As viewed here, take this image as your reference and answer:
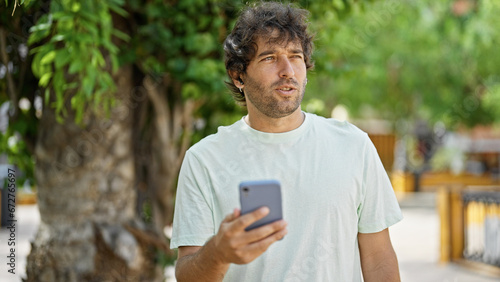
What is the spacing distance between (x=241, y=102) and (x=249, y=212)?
1.04 meters

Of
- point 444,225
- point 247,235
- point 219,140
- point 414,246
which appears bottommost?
point 414,246

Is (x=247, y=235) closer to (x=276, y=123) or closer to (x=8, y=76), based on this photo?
(x=276, y=123)

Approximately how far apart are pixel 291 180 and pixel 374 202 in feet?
0.95

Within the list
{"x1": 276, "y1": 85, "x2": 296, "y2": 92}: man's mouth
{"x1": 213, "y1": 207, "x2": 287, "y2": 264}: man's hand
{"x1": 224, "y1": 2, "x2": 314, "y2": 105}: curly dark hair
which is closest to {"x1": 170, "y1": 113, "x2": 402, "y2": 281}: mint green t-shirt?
{"x1": 276, "y1": 85, "x2": 296, "y2": 92}: man's mouth

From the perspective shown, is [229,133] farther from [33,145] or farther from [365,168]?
[33,145]

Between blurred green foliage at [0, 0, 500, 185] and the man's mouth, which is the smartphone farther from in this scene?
blurred green foliage at [0, 0, 500, 185]

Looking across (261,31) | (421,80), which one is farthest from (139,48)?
(421,80)

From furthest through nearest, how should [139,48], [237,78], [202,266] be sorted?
[139,48] < [237,78] < [202,266]

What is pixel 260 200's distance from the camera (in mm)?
1580

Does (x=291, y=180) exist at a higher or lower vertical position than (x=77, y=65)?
lower

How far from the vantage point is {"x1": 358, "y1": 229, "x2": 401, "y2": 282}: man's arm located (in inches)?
80.3

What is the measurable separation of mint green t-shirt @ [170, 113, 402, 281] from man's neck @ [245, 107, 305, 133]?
0.03 meters

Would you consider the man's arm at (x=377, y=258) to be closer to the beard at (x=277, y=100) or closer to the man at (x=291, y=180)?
the man at (x=291, y=180)

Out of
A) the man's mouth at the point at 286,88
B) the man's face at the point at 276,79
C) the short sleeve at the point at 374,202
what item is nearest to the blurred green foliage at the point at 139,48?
the man's face at the point at 276,79
